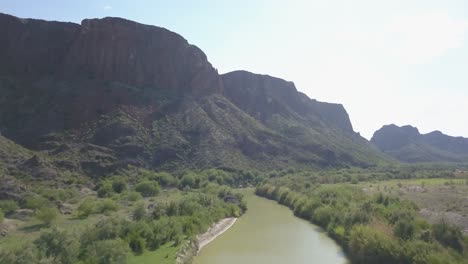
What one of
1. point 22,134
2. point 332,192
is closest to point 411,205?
point 332,192

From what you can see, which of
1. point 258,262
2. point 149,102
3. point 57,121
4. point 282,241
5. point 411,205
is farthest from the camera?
point 149,102

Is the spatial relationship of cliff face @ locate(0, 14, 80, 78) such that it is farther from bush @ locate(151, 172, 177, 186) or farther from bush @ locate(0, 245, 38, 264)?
bush @ locate(0, 245, 38, 264)

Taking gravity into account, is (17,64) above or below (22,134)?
above

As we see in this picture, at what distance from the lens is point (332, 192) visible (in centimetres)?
5478

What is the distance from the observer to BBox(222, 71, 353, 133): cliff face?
476ft

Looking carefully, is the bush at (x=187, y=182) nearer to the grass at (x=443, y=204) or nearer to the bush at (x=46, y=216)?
the grass at (x=443, y=204)

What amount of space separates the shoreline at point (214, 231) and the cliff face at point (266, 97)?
295 feet

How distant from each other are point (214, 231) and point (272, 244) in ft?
22.1

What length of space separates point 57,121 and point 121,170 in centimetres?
1900

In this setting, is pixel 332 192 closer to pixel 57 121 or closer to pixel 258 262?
pixel 258 262

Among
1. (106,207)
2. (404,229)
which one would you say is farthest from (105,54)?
(404,229)

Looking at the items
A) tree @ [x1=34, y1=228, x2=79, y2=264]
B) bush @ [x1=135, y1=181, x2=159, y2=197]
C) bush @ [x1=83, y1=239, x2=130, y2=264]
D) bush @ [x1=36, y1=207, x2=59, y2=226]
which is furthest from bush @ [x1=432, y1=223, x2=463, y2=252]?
bush @ [x1=135, y1=181, x2=159, y2=197]

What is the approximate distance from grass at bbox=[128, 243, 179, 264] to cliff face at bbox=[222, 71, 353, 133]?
107200 millimetres

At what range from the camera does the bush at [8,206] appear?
38969 millimetres
